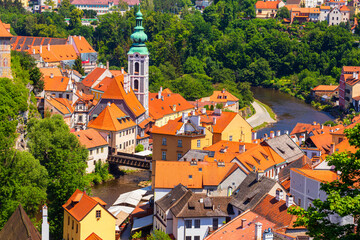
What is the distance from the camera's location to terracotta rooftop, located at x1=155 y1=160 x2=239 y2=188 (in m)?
39.8

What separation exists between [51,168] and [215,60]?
233ft

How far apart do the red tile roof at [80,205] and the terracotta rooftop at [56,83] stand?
29723 millimetres

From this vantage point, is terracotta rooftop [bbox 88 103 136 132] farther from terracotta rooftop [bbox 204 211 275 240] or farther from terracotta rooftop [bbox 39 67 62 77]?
terracotta rooftop [bbox 204 211 275 240]

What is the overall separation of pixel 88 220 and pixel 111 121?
25277 millimetres

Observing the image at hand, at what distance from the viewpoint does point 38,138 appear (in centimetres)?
4559

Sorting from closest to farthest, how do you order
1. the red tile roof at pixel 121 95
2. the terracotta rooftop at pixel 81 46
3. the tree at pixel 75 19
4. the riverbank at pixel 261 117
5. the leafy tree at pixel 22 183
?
1. the leafy tree at pixel 22 183
2. the red tile roof at pixel 121 95
3. the riverbank at pixel 261 117
4. the terracotta rooftop at pixel 81 46
5. the tree at pixel 75 19

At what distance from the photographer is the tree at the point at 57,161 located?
133 ft

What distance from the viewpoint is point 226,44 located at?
114188 millimetres

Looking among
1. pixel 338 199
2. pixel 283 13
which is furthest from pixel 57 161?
pixel 283 13

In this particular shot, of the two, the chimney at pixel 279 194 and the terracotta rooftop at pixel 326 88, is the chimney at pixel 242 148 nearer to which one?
the chimney at pixel 279 194

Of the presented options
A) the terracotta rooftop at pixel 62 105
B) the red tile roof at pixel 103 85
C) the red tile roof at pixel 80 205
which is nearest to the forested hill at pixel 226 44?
the red tile roof at pixel 103 85

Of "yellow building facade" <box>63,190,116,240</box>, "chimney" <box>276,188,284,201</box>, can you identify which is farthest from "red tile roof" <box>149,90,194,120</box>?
"chimney" <box>276,188,284,201</box>

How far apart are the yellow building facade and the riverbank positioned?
3848 cm

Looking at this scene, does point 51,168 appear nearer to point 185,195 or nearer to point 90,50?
point 185,195
